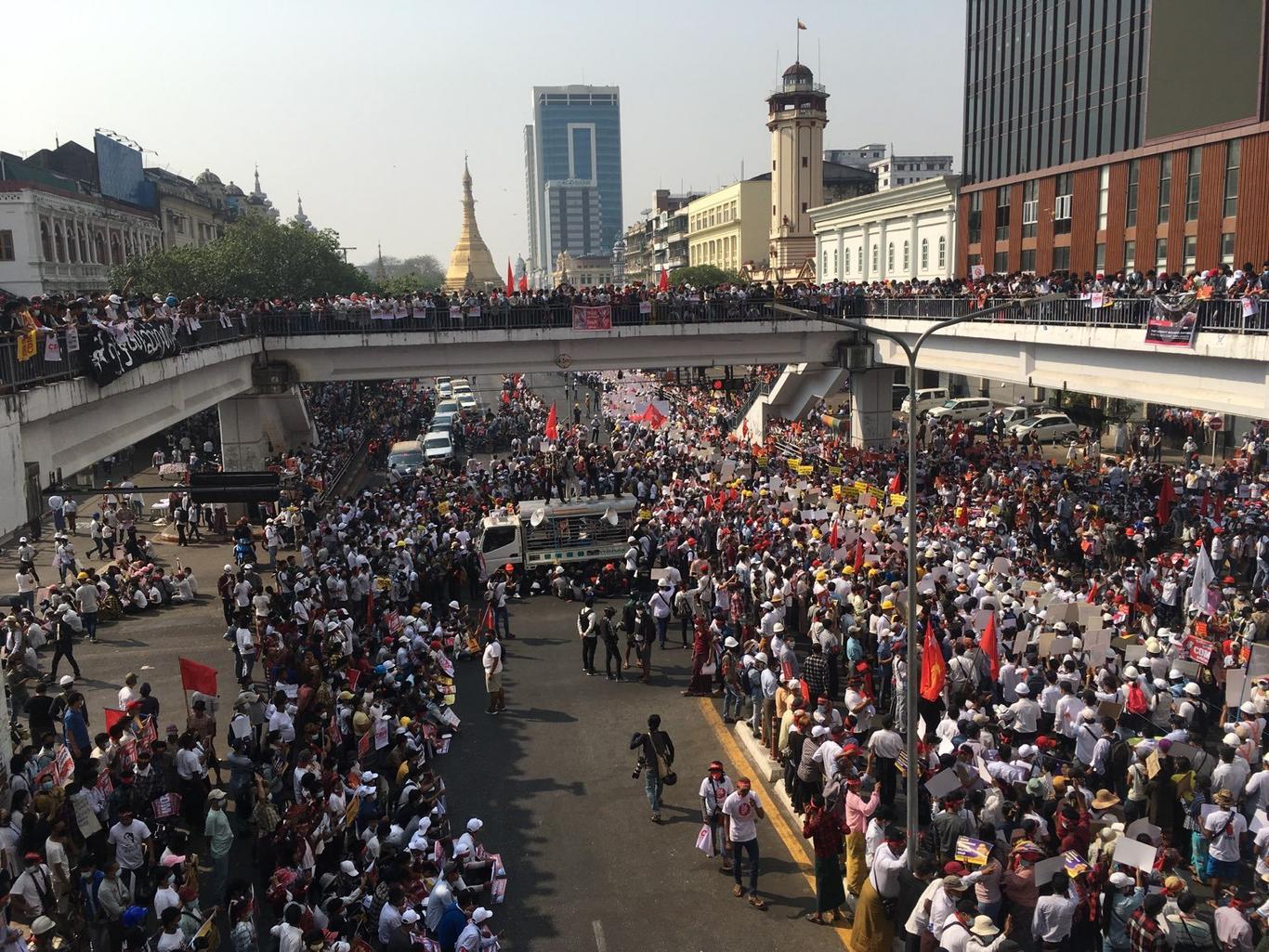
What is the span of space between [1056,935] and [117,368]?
16118 millimetres

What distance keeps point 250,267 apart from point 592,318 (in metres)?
32.3

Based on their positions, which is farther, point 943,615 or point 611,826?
point 943,615

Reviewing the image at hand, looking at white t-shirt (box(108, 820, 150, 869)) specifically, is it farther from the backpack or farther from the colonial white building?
the colonial white building

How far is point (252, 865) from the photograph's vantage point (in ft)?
38.2

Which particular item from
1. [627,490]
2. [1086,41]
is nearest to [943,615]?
[627,490]

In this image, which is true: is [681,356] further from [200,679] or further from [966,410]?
[200,679]

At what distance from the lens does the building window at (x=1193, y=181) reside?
124 ft

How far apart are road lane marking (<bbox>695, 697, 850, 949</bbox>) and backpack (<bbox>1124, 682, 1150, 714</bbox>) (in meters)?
4.26

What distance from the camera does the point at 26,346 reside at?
46.1ft

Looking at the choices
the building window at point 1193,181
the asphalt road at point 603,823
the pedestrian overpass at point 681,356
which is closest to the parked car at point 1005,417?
the pedestrian overpass at point 681,356

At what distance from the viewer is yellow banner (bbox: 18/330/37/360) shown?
45.4ft

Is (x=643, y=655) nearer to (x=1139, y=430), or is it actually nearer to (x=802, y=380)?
(x=802, y=380)

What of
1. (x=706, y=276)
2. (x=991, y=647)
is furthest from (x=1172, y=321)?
(x=706, y=276)

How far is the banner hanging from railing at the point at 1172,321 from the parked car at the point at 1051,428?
57.1ft
